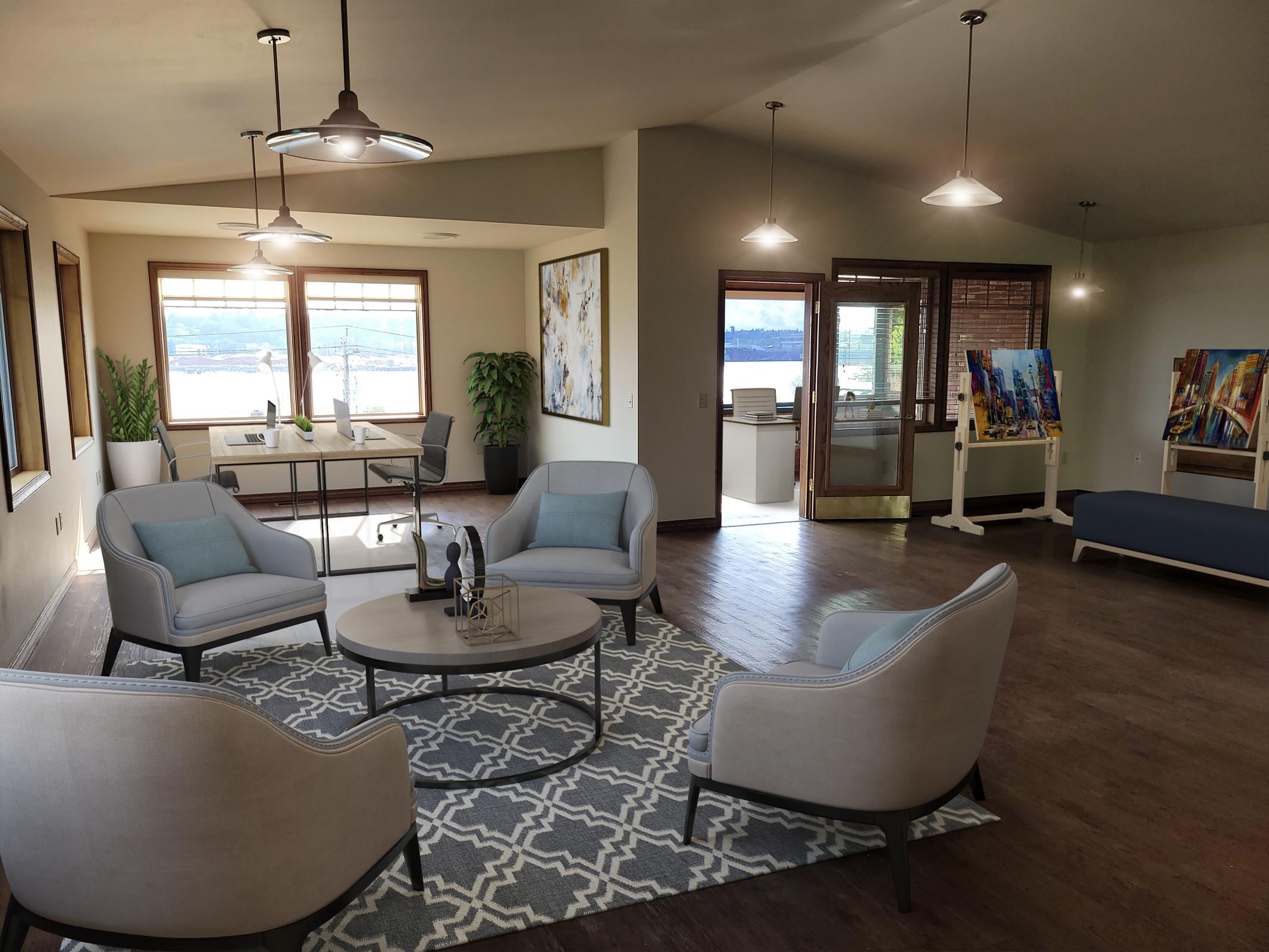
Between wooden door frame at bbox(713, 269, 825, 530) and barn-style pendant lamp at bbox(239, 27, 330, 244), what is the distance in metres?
3.04

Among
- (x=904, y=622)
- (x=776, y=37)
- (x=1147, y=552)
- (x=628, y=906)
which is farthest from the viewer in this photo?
(x=1147, y=552)

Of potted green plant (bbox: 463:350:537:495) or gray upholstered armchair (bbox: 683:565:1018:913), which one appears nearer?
gray upholstered armchair (bbox: 683:565:1018:913)

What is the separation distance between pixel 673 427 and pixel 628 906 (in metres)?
4.85

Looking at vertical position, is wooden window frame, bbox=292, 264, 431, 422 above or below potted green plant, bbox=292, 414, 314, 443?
above

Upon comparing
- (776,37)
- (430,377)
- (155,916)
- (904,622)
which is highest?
(776,37)

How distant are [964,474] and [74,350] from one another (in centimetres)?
712

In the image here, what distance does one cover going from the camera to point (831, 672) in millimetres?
2814

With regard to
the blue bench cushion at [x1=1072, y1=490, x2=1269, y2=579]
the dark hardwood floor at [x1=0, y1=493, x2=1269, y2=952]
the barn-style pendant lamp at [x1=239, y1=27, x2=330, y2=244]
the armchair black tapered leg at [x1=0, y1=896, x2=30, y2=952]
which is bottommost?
the dark hardwood floor at [x1=0, y1=493, x2=1269, y2=952]

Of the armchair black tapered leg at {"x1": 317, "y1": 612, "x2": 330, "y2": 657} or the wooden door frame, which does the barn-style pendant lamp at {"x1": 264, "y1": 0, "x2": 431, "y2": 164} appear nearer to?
the armchair black tapered leg at {"x1": 317, "y1": 612, "x2": 330, "y2": 657}

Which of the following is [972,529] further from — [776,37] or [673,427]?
[776,37]

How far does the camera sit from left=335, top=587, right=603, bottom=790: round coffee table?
2820mm

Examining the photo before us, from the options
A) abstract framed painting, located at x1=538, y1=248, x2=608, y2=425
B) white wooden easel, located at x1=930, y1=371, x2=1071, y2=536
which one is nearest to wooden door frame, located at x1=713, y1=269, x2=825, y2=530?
abstract framed painting, located at x1=538, y1=248, x2=608, y2=425

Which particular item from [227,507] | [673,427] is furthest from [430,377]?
[227,507]

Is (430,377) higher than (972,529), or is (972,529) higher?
(430,377)
